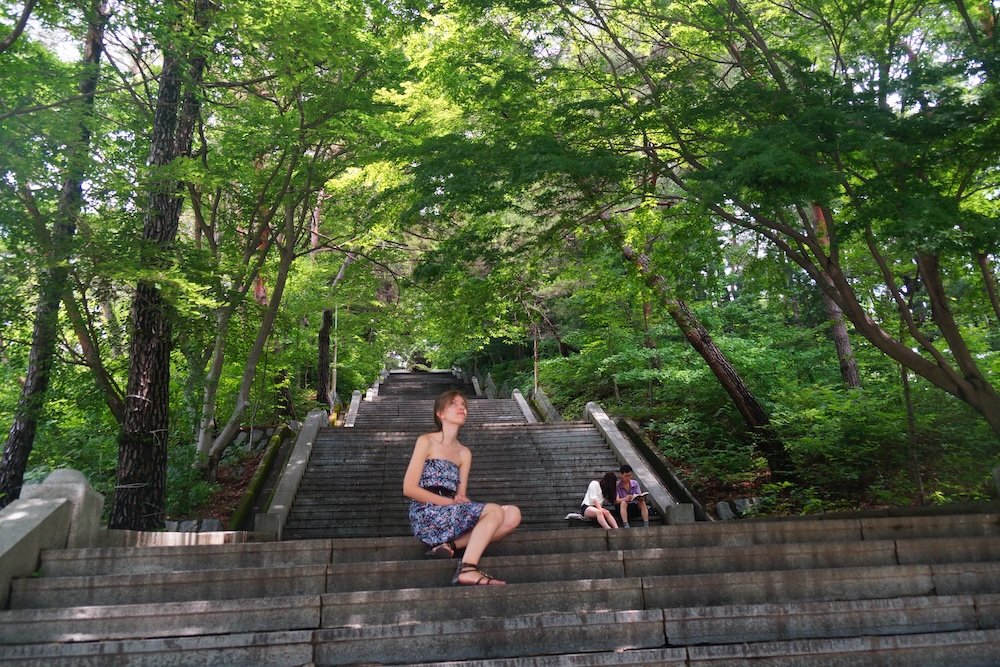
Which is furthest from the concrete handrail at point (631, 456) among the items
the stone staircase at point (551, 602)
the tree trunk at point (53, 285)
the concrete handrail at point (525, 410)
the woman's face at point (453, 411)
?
the tree trunk at point (53, 285)

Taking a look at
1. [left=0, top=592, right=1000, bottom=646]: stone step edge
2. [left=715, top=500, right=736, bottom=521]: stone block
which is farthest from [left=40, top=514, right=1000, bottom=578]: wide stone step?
[left=715, top=500, right=736, bottom=521]: stone block

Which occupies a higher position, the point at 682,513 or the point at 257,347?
the point at 257,347

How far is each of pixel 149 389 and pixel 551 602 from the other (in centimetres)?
685

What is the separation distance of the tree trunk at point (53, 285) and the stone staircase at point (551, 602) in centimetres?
515

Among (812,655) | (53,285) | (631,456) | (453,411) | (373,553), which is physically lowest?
(812,655)

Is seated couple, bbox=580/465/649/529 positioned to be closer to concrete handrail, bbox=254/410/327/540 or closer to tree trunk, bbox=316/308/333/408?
concrete handrail, bbox=254/410/327/540

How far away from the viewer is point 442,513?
4.96 m

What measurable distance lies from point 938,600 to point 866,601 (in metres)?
0.49

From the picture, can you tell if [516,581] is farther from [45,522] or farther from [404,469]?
[404,469]

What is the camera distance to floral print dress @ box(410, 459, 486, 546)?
490 centimetres

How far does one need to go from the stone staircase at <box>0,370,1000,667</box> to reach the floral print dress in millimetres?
200

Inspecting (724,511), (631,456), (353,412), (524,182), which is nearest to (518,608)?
(524,182)

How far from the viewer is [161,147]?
980 cm

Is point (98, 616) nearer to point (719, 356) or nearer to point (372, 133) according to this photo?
point (372, 133)
